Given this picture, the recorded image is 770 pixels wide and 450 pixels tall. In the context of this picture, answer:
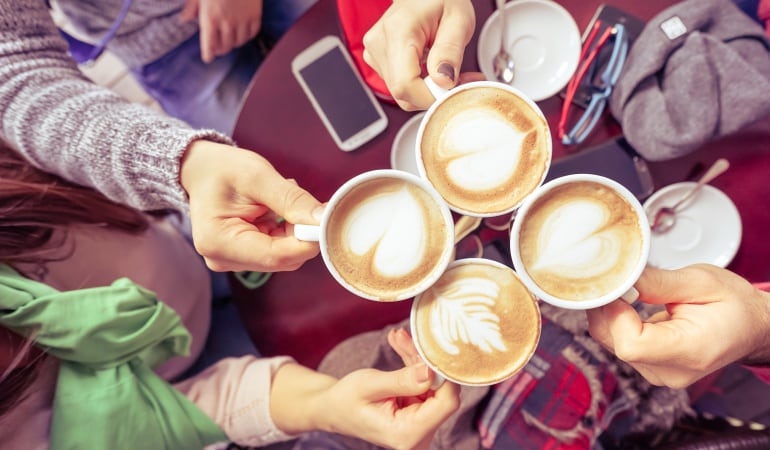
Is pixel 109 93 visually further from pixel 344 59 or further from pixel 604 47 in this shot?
pixel 604 47

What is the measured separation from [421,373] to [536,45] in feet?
2.19

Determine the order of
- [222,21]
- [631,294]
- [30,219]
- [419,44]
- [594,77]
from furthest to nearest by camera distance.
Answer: [222,21], [594,77], [30,219], [419,44], [631,294]

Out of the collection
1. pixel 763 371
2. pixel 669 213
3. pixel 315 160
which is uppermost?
pixel 315 160

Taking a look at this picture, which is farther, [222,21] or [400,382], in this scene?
[222,21]

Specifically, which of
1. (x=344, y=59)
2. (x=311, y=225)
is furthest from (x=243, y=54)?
(x=311, y=225)

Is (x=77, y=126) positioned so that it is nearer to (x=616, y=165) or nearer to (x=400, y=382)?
(x=400, y=382)

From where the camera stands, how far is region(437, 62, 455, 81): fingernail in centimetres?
75

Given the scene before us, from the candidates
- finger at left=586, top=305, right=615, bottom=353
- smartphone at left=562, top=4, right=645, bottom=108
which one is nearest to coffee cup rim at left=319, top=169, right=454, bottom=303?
finger at left=586, top=305, right=615, bottom=353

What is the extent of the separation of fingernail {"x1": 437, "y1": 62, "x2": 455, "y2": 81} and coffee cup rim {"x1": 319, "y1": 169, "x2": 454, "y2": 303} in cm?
16

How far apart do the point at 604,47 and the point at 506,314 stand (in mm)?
596

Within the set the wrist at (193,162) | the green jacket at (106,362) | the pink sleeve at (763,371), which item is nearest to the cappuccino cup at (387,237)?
the wrist at (193,162)

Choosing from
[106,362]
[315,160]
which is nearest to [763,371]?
[315,160]

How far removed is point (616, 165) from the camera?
39.6 inches

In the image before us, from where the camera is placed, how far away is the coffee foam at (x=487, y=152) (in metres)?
0.75
